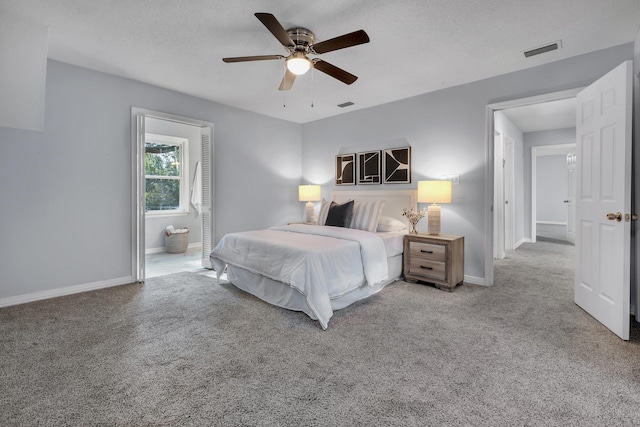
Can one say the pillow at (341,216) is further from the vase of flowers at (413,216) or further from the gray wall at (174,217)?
the gray wall at (174,217)

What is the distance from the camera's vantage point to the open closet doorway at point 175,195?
4719 millimetres

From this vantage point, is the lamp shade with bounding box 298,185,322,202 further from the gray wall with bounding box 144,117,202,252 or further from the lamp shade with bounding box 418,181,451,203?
the gray wall with bounding box 144,117,202,252

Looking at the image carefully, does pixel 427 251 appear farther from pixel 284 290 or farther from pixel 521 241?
pixel 521 241

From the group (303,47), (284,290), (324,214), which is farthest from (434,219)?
(303,47)

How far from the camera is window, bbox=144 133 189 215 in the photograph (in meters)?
6.21

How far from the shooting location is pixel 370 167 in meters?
4.89

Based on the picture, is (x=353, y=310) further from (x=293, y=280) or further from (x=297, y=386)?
(x=297, y=386)

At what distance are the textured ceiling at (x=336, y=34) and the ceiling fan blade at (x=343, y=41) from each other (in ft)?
0.93

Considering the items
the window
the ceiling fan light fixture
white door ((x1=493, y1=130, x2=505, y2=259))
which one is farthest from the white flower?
the window

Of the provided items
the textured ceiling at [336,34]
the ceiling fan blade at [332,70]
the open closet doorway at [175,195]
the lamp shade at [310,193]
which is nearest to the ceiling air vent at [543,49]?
the textured ceiling at [336,34]

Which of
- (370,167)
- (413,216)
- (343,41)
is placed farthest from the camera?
(370,167)

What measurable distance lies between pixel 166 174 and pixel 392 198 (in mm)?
4812

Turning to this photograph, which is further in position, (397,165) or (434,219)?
(397,165)

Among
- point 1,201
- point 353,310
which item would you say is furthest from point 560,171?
point 1,201
